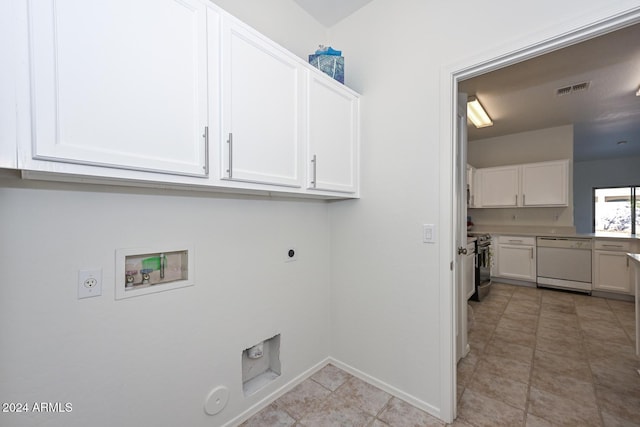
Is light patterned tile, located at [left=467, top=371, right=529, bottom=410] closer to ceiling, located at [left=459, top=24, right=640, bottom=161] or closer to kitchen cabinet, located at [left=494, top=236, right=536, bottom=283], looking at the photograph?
ceiling, located at [left=459, top=24, right=640, bottom=161]

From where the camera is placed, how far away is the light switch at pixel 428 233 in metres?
1.61

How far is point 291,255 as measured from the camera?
189 cm

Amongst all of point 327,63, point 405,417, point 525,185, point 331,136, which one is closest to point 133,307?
point 331,136

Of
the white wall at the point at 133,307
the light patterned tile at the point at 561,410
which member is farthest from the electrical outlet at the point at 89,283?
the light patterned tile at the point at 561,410

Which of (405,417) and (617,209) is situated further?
(617,209)

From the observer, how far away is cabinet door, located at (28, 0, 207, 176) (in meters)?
0.77

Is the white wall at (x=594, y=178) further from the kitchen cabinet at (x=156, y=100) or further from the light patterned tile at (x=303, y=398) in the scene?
the kitchen cabinet at (x=156, y=100)

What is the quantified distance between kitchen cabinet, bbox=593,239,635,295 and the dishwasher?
0.30 feet

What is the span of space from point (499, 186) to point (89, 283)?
223 inches

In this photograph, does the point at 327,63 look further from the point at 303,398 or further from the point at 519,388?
the point at 519,388

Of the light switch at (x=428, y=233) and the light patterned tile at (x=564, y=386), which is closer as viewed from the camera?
the light switch at (x=428, y=233)

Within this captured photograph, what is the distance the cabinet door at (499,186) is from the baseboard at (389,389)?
4261 mm

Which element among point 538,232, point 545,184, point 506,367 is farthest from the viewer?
point 538,232

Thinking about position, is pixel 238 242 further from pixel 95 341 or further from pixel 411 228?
pixel 411 228
